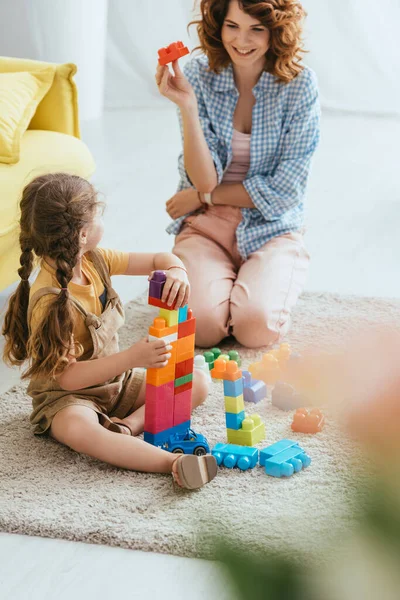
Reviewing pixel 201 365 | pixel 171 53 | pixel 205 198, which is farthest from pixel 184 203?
pixel 201 365

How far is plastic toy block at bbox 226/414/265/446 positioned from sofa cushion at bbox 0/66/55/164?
86 centimetres

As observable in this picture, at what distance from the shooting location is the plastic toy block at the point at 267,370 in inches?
58.5

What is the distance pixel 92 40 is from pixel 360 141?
4.03 ft

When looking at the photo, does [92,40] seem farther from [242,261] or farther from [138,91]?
[242,261]

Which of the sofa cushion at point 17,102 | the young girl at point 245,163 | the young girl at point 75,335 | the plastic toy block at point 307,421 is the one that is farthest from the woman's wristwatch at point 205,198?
the plastic toy block at point 307,421

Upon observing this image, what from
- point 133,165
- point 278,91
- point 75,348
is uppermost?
point 278,91

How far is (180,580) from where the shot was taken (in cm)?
91

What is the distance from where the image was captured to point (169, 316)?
1168mm

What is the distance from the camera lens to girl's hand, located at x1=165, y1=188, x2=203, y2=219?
1799mm

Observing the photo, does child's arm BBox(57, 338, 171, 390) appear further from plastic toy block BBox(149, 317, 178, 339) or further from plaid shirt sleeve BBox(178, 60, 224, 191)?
plaid shirt sleeve BBox(178, 60, 224, 191)

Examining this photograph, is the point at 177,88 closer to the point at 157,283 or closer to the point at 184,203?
the point at 184,203

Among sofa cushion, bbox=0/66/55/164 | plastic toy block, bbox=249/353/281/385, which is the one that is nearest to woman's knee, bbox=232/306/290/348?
plastic toy block, bbox=249/353/281/385

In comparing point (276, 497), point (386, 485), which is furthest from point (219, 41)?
point (386, 485)

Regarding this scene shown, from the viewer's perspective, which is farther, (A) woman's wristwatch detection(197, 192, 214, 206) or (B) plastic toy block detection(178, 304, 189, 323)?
(A) woman's wristwatch detection(197, 192, 214, 206)
